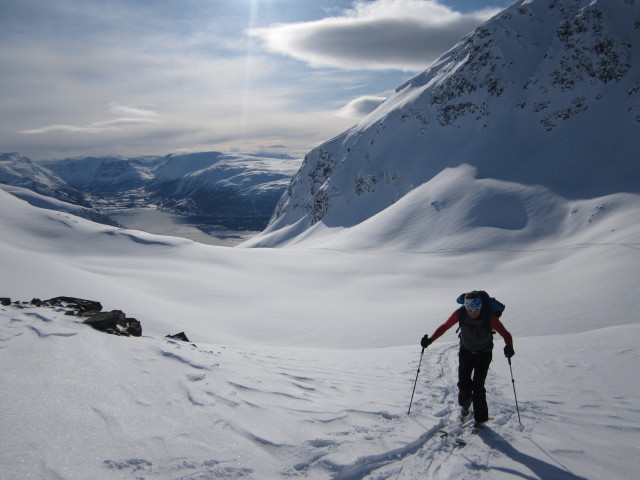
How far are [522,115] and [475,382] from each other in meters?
66.5

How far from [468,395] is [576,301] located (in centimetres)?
1332

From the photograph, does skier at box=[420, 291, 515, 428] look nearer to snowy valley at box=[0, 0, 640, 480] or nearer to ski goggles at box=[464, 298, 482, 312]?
ski goggles at box=[464, 298, 482, 312]

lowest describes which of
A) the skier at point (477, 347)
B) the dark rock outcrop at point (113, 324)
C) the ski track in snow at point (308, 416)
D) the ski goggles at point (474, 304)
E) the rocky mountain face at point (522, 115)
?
the ski track in snow at point (308, 416)

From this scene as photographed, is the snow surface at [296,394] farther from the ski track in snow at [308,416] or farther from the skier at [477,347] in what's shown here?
the skier at [477,347]

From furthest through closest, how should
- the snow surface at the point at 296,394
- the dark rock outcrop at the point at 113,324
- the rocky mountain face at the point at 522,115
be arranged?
the rocky mountain face at the point at 522,115 → the dark rock outcrop at the point at 113,324 → the snow surface at the point at 296,394

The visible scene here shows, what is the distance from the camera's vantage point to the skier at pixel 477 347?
5.68 meters

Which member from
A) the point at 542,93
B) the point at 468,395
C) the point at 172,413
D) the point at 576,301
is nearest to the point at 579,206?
the point at 576,301

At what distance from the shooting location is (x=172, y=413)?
5.29m

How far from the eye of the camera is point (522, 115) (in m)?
60.1

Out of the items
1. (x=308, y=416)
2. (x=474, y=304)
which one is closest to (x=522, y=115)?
(x=474, y=304)

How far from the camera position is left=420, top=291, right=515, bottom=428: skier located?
568 cm

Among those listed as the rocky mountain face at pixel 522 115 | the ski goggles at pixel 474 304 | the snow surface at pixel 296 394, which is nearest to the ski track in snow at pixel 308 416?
the snow surface at pixel 296 394

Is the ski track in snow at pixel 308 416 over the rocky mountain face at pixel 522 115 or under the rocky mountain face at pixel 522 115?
under

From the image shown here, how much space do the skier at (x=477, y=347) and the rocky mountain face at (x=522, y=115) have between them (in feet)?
143
